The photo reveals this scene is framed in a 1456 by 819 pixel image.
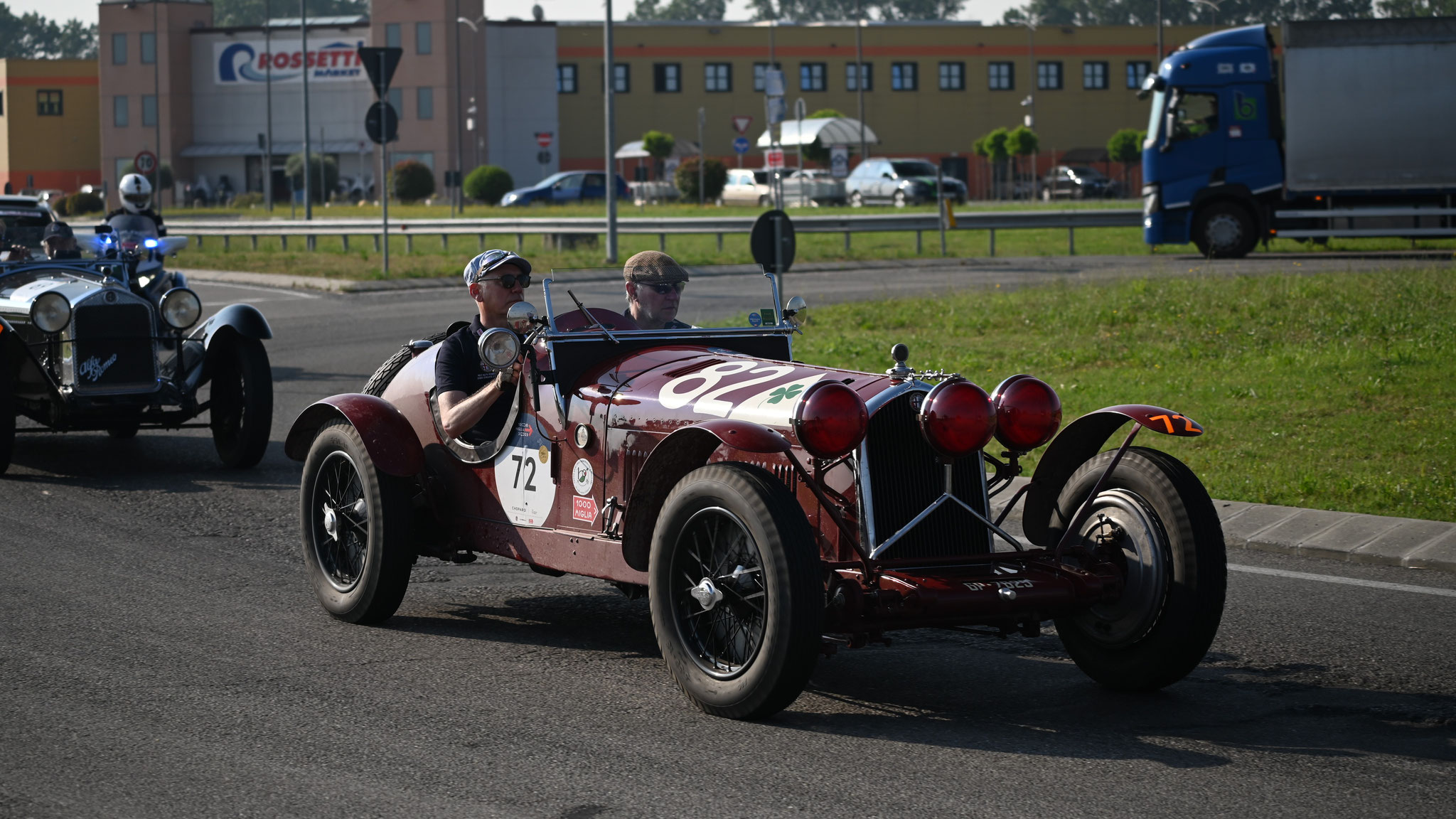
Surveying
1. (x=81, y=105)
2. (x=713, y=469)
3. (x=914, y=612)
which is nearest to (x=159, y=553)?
(x=713, y=469)

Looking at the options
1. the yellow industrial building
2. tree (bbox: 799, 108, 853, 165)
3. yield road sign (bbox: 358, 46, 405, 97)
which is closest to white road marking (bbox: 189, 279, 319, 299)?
Answer: yield road sign (bbox: 358, 46, 405, 97)

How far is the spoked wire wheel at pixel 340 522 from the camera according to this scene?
21.5 ft

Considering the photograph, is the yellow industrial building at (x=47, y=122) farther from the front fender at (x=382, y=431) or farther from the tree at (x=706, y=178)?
the front fender at (x=382, y=431)

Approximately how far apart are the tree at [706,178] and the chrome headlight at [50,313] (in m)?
49.6

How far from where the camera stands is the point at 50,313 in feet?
34.7

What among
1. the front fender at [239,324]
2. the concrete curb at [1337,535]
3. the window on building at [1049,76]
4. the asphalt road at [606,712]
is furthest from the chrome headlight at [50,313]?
the window on building at [1049,76]

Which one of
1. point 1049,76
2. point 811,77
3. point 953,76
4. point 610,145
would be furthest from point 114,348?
point 1049,76

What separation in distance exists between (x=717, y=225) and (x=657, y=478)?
27.2 metres

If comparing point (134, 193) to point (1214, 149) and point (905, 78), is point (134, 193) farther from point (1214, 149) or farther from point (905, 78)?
point (905, 78)

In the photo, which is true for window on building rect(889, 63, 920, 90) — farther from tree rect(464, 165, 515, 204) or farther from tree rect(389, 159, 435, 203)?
tree rect(389, 159, 435, 203)

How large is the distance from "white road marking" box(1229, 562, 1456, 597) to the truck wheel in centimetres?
1952

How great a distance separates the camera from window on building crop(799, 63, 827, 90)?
8344 centimetres

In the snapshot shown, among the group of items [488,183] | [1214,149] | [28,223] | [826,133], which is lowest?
[28,223]

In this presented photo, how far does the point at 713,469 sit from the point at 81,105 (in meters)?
94.6
